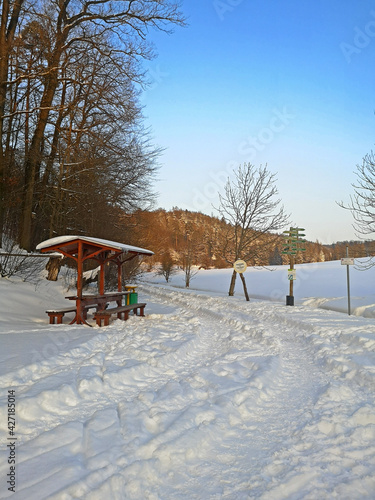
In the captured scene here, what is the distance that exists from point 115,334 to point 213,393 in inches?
174

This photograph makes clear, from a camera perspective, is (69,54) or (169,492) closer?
(169,492)

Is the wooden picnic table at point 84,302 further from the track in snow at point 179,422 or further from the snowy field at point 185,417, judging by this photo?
the track in snow at point 179,422

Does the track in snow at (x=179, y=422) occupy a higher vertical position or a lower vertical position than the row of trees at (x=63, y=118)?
lower

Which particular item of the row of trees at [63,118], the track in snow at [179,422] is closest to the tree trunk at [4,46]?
the row of trees at [63,118]

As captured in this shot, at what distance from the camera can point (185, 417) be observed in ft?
12.7

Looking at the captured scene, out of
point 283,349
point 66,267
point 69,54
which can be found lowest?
point 283,349

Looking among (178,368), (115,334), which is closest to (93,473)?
(178,368)

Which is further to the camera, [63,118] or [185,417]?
[63,118]

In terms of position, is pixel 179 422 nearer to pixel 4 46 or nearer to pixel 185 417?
pixel 185 417

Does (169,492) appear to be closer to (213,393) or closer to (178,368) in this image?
(213,393)

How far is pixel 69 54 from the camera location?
15.4 m

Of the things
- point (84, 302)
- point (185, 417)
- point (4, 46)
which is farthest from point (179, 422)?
point (4, 46)

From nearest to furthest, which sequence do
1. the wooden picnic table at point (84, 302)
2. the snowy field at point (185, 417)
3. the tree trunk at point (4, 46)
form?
the snowy field at point (185, 417), the wooden picnic table at point (84, 302), the tree trunk at point (4, 46)

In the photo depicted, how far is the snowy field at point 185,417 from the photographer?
275 cm
